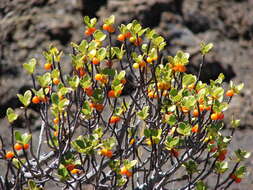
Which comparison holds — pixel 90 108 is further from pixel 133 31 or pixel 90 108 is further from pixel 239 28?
pixel 239 28

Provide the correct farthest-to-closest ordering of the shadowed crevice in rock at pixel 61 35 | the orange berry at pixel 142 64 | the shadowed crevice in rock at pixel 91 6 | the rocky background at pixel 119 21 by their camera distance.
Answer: the shadowed crevice in rock at pixel 91 6 < the shadowed crevice in rock at pixel 61 35 < the rocky background at pixel 119 21 < the orange berry at pixel 142 64

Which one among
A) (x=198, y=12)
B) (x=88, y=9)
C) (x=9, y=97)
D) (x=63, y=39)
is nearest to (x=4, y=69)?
(x=9, y=97)

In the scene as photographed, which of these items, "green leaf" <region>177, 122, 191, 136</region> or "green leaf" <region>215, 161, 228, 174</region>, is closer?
"green leaf" <region>177, 122, 191, 136</region>

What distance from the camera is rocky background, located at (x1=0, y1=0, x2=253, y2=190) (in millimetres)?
5184

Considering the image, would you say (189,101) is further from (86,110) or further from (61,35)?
(61,35)

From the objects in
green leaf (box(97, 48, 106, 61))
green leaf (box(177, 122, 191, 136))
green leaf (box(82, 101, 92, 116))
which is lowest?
green leaf (box(177, 122, 191, 136))

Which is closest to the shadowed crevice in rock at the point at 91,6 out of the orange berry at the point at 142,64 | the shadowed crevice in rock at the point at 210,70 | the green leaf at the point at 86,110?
the shadowed crevice in rock at the point at 210,70

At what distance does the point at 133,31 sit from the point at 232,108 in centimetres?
299

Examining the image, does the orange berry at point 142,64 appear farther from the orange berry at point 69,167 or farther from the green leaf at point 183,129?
the orange berry at point 69,167

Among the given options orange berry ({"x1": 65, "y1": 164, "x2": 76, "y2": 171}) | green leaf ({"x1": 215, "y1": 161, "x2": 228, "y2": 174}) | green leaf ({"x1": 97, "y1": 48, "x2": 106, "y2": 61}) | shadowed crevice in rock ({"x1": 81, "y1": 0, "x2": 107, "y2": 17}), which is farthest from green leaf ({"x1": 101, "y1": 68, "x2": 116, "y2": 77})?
shadowed crevice in rock ({"x1": 81, "y1": 0, "x2": 107, "y2": 17})

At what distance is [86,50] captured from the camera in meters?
2.39

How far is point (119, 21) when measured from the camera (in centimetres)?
547

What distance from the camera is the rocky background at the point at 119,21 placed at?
5184mm

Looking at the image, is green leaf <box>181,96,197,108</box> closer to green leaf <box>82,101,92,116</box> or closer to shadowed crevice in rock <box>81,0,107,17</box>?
green leaf <box>82,101,92,116</box>
